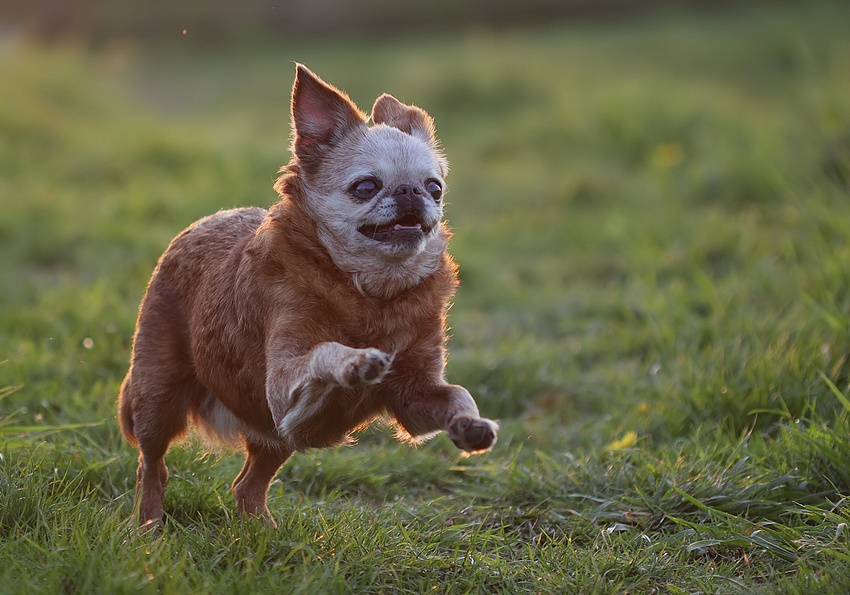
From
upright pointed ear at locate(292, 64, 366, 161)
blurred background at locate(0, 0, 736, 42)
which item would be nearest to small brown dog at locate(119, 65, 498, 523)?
upright pointed ear at locate(292, 64, 366, 161)

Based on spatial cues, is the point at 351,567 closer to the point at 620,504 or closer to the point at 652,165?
the point at 620,504

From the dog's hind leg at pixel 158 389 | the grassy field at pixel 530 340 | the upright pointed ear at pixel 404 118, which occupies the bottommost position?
the grassy field at pixel 530 340

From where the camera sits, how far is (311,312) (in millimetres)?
3033

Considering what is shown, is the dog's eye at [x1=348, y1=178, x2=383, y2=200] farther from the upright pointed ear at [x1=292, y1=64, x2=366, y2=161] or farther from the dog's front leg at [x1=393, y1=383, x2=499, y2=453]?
the dog's front leg at [x1=393, y1=383, x2=499, y2=453]

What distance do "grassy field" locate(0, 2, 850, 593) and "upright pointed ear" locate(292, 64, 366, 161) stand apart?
1250mm

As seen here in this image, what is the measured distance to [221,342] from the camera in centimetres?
323

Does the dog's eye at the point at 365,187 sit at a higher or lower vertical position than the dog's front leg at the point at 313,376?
higher

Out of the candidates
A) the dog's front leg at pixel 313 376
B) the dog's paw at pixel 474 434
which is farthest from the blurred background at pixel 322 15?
the dog's paw at pixel 474 434

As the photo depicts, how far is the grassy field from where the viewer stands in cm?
A: 314

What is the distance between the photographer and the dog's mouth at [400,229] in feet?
10.1

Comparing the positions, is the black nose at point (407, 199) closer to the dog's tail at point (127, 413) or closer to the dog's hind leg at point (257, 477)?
the dog's hind leg at point (257, 477)

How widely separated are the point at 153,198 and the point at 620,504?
5006mm

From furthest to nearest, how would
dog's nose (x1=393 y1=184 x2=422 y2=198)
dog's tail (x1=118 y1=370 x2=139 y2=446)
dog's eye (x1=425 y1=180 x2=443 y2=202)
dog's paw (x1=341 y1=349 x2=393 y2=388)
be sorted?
dog's tail (x1=118 y1=370 x2=139 y2=446) → dog's eye (x1=425 y1=180 x2=443 y2=202) → dog's nose (x1=393 y1=184 x2=422 y2=198) → dog's paw (x1=341 y1=349 x2=393 y2=388)

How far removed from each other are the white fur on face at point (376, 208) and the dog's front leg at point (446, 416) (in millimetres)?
345
